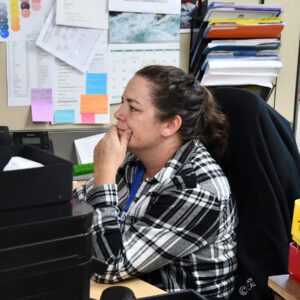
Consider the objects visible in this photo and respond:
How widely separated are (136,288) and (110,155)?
41cm

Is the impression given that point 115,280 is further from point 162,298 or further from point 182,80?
point 182,80

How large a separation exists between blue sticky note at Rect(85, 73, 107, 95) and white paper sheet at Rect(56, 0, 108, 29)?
19 centimetres

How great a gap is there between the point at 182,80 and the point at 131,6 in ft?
2.11

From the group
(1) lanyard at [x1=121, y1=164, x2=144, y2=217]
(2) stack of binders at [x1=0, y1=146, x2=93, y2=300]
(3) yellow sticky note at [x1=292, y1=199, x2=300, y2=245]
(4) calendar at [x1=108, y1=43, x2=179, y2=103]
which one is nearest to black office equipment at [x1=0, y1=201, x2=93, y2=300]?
(2) stack of binders at [x1=0, y1=146, x2=93, y2=300]

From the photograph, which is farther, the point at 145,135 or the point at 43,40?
the point at 43,40

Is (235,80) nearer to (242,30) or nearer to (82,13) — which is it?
(242,30)

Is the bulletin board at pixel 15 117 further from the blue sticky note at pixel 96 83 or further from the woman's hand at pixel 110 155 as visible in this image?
the woman's hand at pixel 110 155

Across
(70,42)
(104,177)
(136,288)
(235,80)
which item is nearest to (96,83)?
(70,42)

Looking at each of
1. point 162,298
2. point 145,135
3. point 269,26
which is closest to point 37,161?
point 162,298

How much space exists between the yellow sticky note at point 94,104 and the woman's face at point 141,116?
0.55 metres

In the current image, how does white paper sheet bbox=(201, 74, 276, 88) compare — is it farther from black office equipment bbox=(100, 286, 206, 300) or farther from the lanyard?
black office equipment bbox=(100, 286, 206, 300)

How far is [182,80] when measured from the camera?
4.64 ft

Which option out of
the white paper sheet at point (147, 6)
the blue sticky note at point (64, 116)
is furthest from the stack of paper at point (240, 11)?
the blue sticky note at point (64, 116)

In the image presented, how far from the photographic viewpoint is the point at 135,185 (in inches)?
58.1
